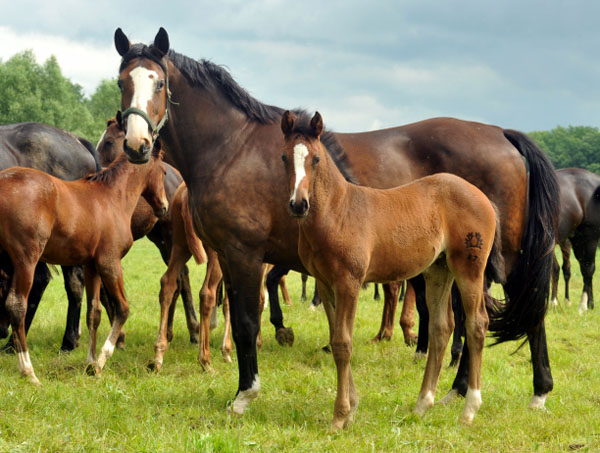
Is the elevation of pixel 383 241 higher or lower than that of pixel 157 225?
higher

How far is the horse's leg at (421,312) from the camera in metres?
6.23

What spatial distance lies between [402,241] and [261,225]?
1.16 m

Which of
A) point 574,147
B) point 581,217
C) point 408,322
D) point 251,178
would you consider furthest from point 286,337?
point 574,147

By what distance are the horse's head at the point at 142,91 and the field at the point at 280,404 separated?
2.00 meters

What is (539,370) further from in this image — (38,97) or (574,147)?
(574,147)

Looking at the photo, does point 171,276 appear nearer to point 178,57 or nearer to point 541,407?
point 178,57

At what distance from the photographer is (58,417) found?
4039mm

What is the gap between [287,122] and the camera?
384 cm

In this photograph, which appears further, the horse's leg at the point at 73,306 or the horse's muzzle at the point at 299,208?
the horse's leg at the point at 73,306

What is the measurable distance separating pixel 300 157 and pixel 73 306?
4401mm

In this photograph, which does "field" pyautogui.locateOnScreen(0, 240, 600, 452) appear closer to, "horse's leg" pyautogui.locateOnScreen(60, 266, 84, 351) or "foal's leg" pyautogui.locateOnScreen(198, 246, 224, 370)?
"horse's leg" pyautogui.locateOnScreen(60, 266, 84, 351)

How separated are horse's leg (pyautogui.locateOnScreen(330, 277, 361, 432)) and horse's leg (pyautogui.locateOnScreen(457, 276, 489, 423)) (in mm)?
918

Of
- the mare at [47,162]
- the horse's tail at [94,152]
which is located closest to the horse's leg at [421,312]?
the mare at [47,162]

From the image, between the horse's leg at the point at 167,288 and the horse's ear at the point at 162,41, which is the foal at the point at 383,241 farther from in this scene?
the horse's leg at the point at 167,288
